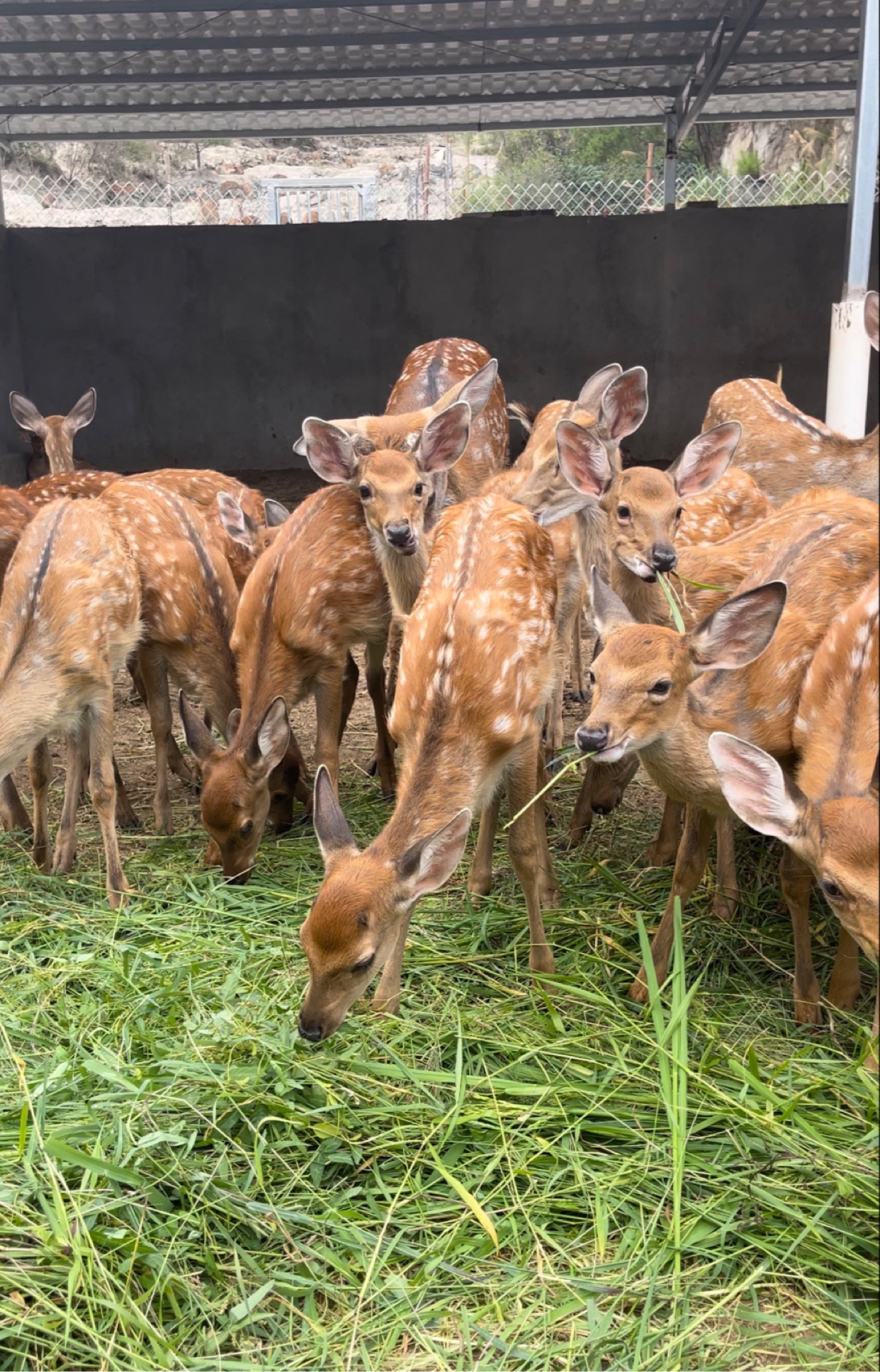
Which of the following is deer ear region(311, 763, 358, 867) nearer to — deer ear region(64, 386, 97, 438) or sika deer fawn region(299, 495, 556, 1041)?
sika deer fawn region(299, 495, 556, 1041)

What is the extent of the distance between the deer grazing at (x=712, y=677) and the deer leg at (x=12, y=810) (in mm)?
2757

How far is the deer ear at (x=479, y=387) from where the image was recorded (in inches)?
221

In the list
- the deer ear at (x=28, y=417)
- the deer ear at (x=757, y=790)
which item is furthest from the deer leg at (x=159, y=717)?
the deer ear at (x=28, y=417)

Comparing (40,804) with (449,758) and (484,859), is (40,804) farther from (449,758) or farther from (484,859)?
(449,758)

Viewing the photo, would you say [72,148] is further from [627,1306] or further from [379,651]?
[627,1306]

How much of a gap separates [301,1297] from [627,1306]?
0.68 metres

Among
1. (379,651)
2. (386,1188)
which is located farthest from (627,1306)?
(379,651)

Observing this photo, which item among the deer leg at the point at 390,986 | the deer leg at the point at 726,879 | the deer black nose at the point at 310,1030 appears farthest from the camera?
the deer leg at the point at 726,879

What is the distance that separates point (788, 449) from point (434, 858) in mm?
3806

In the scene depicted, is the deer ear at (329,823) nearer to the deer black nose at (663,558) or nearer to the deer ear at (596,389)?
the deer black nose at (663,558)

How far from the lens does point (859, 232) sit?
5355 millimetres

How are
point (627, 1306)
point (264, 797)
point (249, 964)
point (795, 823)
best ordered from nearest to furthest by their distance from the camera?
1. point (627, 1306)
2. point (795, 823)
3. point (249, 964)
4. point (264, 797)

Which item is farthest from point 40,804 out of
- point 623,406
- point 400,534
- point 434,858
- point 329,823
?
point 623,406

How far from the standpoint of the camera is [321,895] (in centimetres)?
329
